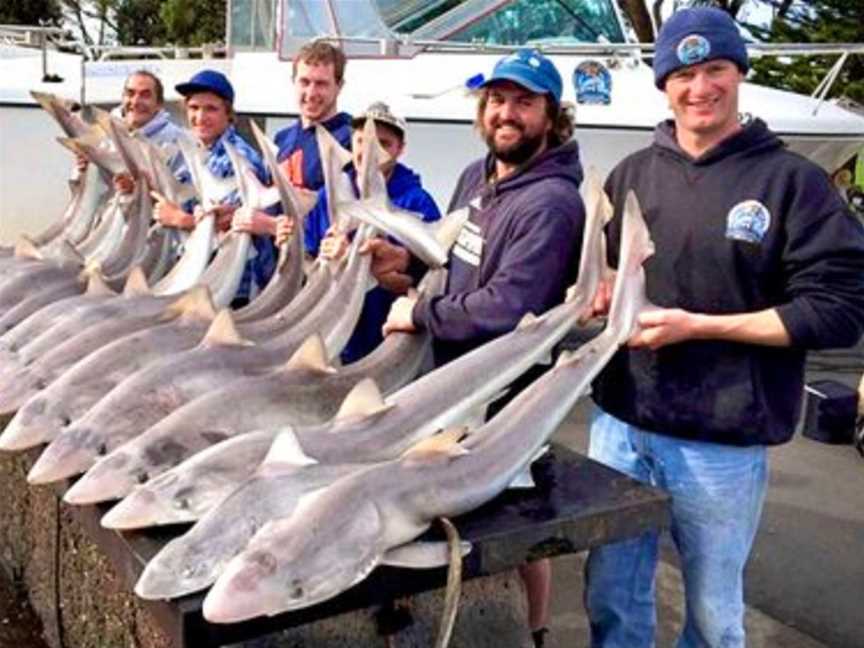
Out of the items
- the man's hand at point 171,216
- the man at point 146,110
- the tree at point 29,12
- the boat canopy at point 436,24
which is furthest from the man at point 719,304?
the tree at point 29,12

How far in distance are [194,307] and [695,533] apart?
1.70m

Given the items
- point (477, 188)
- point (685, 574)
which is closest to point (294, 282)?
point (477, 188)

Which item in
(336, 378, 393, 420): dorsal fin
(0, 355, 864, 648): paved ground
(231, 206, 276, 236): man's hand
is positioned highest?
(231, 206, 276, 236): man's hand

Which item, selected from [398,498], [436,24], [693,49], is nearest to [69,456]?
[398,498]

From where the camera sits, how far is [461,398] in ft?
9.29

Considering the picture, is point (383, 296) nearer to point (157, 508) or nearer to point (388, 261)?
point (388, 261)

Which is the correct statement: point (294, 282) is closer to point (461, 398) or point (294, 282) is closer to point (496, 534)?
point (461, 398)

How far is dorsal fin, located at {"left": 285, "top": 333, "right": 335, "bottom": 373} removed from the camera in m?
3.06

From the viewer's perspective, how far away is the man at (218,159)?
510cm

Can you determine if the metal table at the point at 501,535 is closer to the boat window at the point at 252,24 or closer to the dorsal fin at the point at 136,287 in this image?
the dorsal fin at the point at 136,287

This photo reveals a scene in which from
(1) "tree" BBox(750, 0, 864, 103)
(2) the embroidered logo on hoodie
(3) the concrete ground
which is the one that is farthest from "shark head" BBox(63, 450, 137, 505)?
(1) "tree" BBox(750, 0, 864, 103)

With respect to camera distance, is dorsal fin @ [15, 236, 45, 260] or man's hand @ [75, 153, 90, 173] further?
man's hand @ [75, 153, 90, 173]

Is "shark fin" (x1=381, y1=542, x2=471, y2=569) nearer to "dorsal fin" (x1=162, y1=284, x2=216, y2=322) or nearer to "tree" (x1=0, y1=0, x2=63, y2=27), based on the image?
"dorsal fin" (x1=162, y1=284, x2=216, y2=322)

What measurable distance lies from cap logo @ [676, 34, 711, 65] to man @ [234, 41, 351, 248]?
2.28 meters
